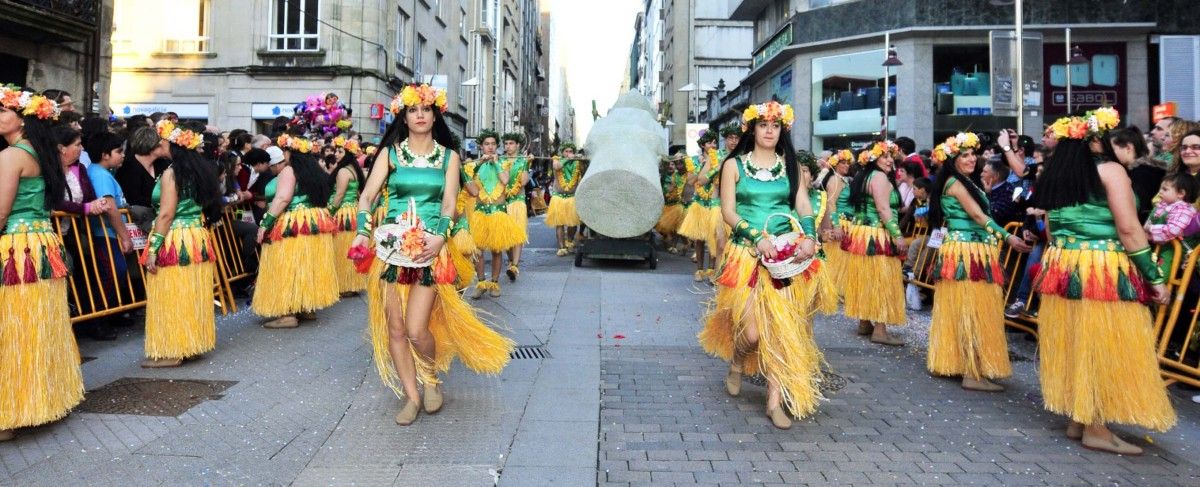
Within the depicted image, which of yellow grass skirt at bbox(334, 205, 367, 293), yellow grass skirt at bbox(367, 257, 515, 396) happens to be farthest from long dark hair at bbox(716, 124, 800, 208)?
yellow grass skirt at bbox(334, 205, 367, 293)

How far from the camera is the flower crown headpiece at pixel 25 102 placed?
4082 millimetres

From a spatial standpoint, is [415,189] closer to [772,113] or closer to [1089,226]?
[772,113]

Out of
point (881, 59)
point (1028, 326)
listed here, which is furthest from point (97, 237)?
point (881, 59)

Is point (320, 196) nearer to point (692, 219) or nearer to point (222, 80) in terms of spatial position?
Result: point (692, 219)

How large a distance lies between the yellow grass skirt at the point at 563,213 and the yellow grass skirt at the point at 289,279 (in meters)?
6.64

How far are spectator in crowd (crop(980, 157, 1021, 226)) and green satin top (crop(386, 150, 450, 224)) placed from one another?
6.11 m

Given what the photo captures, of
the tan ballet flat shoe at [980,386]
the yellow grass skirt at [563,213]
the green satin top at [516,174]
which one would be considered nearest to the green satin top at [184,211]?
the green satin top at [516,174]

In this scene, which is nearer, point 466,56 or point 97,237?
point 97,237

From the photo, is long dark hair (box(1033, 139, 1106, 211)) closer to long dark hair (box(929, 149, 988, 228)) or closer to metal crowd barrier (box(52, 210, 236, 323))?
long dark hair (box(929, 149, 988, 228))

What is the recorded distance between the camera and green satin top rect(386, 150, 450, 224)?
459 centimetres

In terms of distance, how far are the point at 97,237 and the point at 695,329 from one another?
5433mm

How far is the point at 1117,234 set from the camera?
4.17m

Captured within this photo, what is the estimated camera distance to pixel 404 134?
15.8 feet

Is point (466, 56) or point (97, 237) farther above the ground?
point (466, 56)
